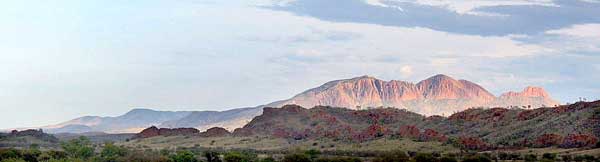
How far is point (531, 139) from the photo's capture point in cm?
14975

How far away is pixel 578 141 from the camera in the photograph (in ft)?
449

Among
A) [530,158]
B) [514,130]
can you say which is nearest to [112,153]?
[530,158]

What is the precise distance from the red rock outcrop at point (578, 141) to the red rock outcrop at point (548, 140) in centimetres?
133

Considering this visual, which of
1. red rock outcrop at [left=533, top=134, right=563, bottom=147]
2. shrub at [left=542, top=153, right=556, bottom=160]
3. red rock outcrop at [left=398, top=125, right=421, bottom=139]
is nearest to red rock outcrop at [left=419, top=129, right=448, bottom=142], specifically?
red rock outcrop at [left=398, top=125, right=421, bottom=139]

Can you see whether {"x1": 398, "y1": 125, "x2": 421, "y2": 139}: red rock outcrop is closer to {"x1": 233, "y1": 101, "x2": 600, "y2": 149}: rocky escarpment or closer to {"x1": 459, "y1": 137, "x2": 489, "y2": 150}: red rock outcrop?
{"x1": 233, "y1": 101, "x2": 600, "y2": 149}: rocky escarpment

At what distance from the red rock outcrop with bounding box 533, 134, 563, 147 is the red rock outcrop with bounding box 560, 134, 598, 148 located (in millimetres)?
1328

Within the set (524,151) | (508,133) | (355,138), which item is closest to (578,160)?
(524,151)

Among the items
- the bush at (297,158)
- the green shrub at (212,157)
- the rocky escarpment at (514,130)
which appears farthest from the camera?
the rocky escarpment at (514,130)

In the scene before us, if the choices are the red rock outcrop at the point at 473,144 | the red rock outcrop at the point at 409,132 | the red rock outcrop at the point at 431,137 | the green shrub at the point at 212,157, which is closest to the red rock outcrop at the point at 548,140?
the red rock outcrop at the point at 473,144

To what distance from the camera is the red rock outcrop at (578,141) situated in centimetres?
13434

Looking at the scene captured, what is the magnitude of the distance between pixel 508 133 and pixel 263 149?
45.7 m

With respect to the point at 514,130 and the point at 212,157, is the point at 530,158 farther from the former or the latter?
the point at 212,157

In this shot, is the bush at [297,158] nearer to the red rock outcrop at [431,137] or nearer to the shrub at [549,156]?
the shrub at [549,156]

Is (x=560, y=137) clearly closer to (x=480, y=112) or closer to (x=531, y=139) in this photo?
(x=531, y=139)
